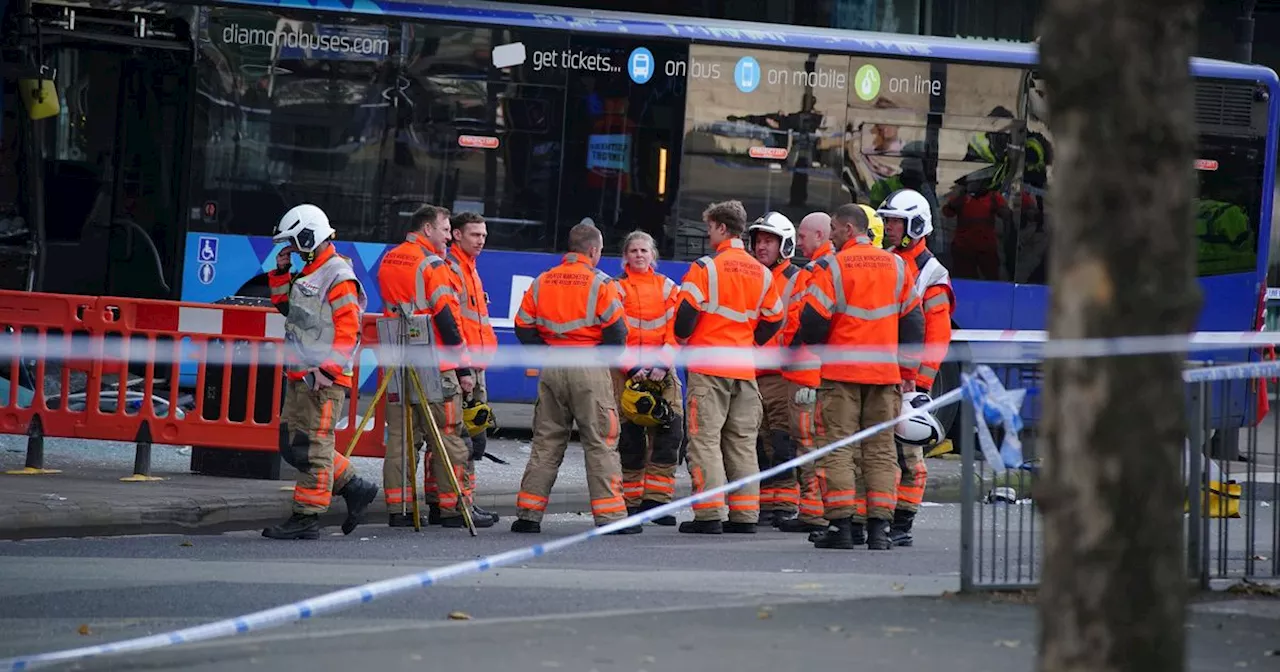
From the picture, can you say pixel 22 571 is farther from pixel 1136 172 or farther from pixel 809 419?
pixel 1136 172

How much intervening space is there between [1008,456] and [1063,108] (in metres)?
4.86

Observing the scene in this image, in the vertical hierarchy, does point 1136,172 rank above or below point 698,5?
below

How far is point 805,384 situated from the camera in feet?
40.3

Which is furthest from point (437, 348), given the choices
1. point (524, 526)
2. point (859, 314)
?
point (859, 314)

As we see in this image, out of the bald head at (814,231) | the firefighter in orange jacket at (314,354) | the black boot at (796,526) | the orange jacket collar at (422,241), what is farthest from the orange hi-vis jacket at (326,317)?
the bald head at (814,231)

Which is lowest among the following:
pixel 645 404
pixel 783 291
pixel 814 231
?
pixel 645 404

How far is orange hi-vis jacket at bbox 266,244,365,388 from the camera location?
10984 millimetres

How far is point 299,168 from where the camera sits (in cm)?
1697

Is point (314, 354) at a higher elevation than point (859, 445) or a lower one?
higher

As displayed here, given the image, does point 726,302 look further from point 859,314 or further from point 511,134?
point 511,134

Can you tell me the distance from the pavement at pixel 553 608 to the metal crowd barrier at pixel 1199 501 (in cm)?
26

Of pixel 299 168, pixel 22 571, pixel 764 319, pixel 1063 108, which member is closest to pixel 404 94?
pixel 299 168

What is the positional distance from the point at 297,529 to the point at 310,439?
1.67 feet

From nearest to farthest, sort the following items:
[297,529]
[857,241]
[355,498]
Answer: [297,529]
[857,241]
[355,498]
